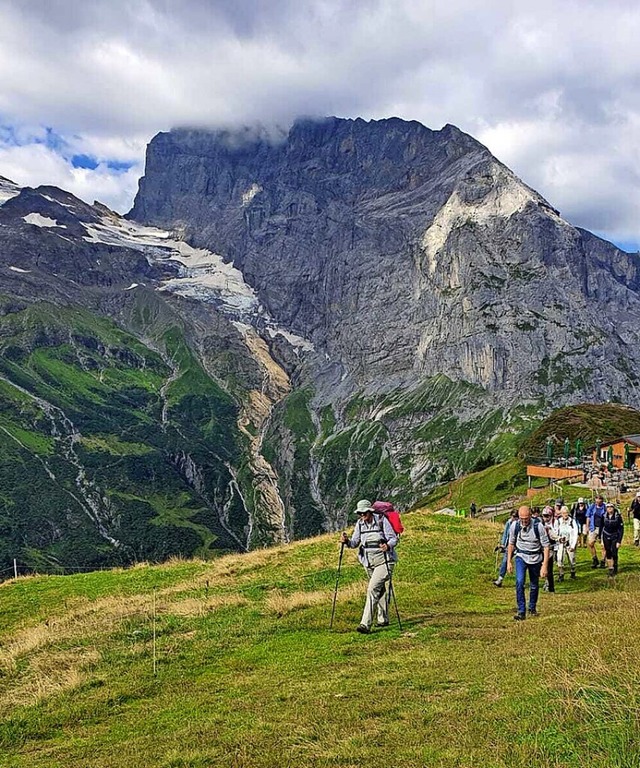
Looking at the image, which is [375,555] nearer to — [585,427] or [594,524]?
[594,524]

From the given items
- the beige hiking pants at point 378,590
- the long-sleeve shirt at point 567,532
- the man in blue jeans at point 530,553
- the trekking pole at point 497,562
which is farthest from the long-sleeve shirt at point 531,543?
the trekking pole at point 497,562

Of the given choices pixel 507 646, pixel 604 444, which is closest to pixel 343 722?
pixel 507 646

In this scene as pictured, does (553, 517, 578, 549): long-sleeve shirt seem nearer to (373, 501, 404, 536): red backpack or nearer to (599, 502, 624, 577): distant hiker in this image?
(599, 502, 624, 577): distant hiker

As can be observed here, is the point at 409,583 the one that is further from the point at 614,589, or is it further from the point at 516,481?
the point at 516,481

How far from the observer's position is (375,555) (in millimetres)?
17234

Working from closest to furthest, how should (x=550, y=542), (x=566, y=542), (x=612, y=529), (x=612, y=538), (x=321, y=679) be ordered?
(x=321, y=679) < (x=550, y=542) < (x=612, y=538) < (x=612, y=529) < (x=566, y=542)

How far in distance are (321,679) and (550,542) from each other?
32.6 feet

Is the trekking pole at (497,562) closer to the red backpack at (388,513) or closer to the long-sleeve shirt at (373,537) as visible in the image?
the red backpack at (388,513)

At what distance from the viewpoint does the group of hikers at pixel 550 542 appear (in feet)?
59.6

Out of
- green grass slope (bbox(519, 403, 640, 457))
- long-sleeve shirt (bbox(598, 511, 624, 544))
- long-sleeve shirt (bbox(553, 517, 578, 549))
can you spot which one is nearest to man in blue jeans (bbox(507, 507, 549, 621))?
long-sleeve shirt (bbox(598, 511, 624, 544))

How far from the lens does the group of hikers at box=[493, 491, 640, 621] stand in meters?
18.2

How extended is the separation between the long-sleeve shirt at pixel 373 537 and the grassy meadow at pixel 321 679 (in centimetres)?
193

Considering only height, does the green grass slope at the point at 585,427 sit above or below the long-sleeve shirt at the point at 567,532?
above

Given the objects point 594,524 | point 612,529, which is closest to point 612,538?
point 612,529
